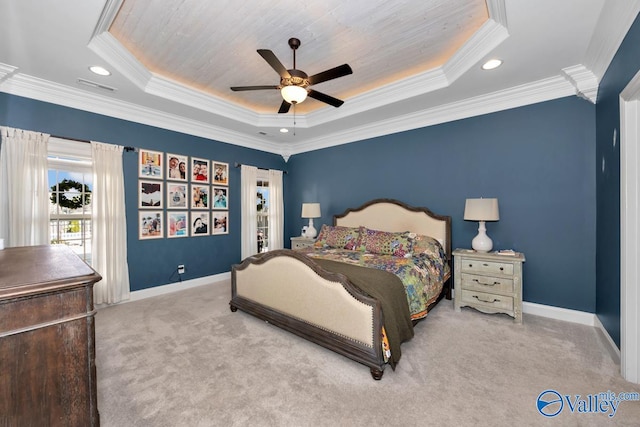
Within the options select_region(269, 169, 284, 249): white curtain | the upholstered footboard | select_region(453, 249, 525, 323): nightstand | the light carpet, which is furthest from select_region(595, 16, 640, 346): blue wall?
select_region(269, 169, 284, 249): white curtain

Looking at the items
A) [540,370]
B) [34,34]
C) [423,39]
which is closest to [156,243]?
[34,34]

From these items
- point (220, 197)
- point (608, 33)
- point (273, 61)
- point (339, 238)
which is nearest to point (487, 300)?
point (339, 238)

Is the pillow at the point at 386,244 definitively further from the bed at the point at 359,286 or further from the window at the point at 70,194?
the window at the point at 70,194

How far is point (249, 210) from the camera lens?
5305 mm

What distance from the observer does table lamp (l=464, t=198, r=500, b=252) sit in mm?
3297

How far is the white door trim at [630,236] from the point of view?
2.03 meters

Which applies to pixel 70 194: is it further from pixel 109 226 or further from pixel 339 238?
pixel 339 238

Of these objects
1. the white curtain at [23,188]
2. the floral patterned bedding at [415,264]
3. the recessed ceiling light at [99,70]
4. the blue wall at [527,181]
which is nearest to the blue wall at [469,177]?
the blue wall at [527,181]

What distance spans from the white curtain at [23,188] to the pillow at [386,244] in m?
4.06

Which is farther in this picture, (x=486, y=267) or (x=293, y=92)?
(x=486, y=267)

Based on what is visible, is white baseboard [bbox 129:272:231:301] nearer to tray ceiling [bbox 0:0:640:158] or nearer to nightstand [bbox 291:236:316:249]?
nightstand [bbox 291:236:316:249]

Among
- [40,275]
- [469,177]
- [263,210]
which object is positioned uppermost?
[469,177]

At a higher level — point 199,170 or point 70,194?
point 199,170

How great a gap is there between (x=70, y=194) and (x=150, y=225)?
999 millimetres
